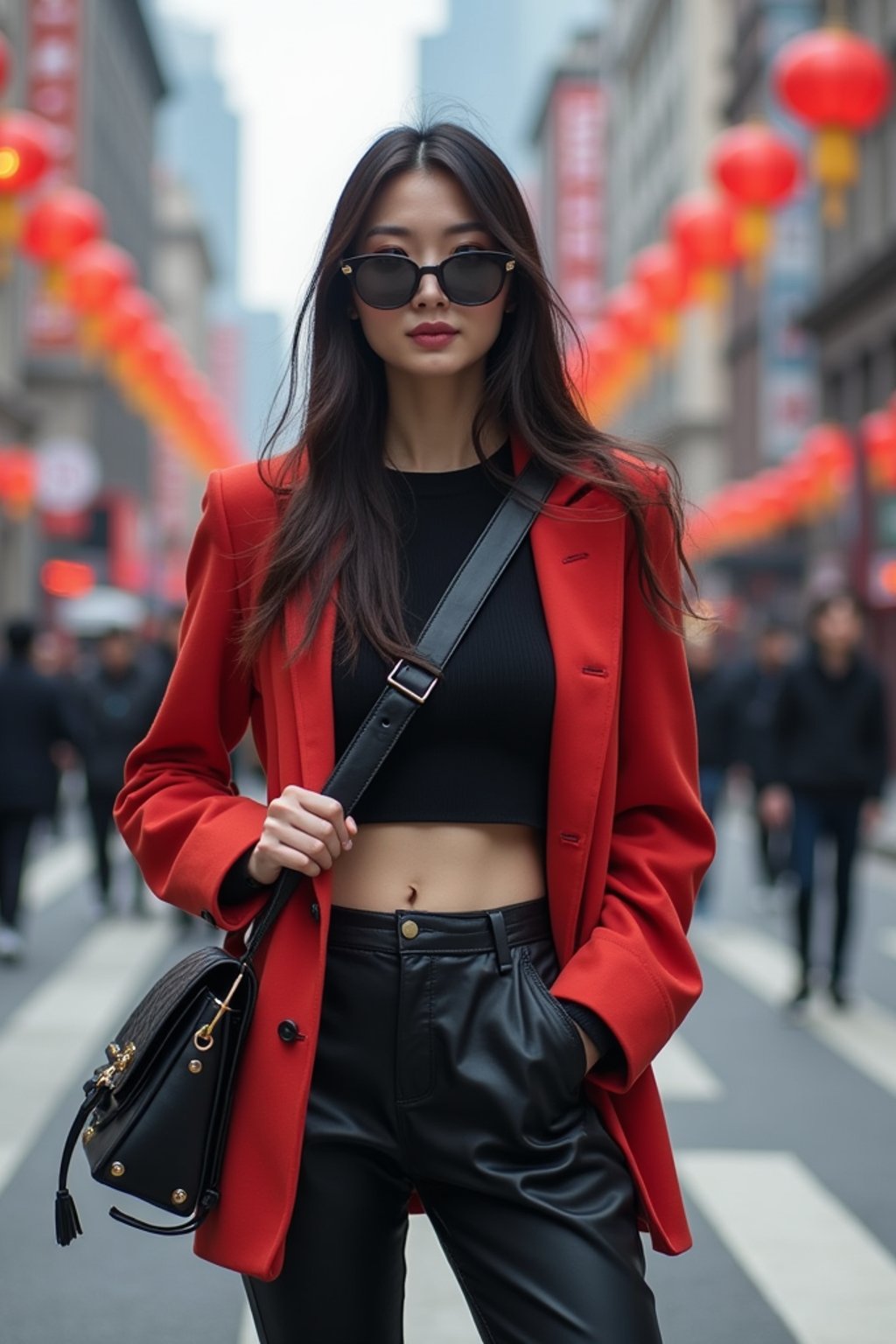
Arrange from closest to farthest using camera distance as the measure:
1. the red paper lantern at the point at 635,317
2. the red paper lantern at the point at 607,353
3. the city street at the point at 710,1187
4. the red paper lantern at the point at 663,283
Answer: the city street at the point at 710,1187 → the red paper lantern at the point at 663,283 → the red paper lantern at the point at 635,317 → the red paper lantern at the point at 607,353

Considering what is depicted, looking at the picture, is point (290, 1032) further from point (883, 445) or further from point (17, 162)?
point (883, 445)

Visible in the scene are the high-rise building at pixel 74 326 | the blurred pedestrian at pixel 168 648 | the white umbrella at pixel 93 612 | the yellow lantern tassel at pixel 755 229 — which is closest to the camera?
the blurred pedestrian at pixel 168 648

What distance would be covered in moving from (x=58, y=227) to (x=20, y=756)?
327 inches

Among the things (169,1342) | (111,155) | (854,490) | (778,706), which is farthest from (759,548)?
(169,1342)

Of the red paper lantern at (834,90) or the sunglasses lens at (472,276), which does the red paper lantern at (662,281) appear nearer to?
the red paper lantern at (834,90)

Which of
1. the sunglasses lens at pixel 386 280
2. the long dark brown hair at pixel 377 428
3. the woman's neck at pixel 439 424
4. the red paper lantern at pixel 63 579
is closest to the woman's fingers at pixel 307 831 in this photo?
the long dark brown hair at pixel 377 428

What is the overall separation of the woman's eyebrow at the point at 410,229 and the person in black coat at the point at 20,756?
8.55 metres

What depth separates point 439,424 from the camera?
2.69 m

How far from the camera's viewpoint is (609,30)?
84.1 metres

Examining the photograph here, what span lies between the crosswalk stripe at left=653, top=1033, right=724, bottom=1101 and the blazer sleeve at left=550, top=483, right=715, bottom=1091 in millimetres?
4579

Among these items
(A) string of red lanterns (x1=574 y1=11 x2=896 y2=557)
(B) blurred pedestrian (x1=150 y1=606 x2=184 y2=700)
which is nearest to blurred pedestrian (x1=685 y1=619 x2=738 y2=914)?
(A) string of red lanterns (x1=574 y1=11 x2=896 y2=557)

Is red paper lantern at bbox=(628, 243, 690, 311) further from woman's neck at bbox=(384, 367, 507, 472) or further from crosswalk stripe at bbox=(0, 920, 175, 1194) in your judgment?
woman's neck at bbox=(384, 367, 507, 472)

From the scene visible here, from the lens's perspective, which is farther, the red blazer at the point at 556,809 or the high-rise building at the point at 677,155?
the high-rise building at the point at 677,155

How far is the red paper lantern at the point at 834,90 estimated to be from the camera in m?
12.6
